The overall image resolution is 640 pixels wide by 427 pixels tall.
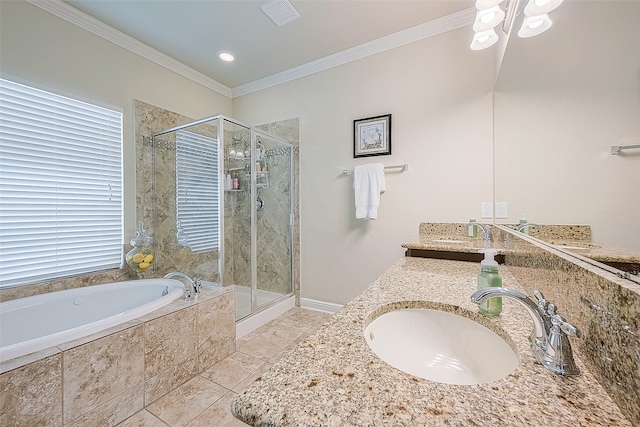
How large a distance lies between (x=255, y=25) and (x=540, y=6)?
189cm

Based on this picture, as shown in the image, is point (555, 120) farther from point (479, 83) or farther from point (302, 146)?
point (302, 146)

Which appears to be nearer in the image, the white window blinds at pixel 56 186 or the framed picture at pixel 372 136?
the white window blinds at pixel 56 186

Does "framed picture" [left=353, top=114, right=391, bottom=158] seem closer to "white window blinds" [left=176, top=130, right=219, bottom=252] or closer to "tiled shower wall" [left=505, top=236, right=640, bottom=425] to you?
"white window blinds" [left=176, top=130, right=219, bottom=252]

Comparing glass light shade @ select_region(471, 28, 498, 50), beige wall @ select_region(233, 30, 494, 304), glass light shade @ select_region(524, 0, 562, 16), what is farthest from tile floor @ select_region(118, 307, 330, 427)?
glass light shade @ select_region(471, 28, 498, 50)

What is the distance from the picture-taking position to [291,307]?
2.61m

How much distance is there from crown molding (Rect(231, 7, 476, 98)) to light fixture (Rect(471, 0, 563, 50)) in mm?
557

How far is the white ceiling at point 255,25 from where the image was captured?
1.76 metres

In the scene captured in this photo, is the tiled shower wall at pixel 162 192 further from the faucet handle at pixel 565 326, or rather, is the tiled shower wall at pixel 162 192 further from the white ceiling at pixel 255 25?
the faucet handle at pixel 565 326

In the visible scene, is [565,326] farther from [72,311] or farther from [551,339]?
[72,311]

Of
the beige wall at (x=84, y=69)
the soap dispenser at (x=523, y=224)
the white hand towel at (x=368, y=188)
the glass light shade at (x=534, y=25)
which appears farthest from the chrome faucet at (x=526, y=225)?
the beige wall at (x=84, y=69)

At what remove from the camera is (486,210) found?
1804mm

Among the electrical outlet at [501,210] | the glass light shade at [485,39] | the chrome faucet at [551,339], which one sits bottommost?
the chrome faucet at [551,339]

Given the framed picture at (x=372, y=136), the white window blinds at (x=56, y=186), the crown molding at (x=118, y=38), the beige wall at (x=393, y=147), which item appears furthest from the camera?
the framed picture at (x=372, y=136)

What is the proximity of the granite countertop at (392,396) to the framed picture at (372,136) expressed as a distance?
1.80 metres
